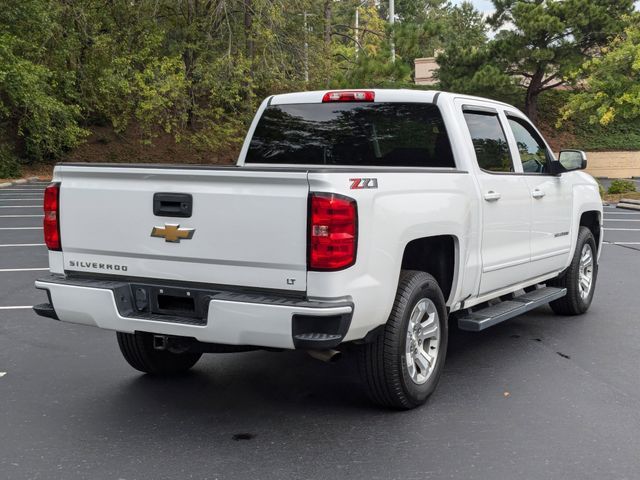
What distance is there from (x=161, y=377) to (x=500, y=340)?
297 centimetres

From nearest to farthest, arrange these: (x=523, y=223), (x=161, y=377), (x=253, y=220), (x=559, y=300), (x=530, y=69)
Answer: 1. (x=253, y=220)
2. (x=161, y=377)
3. (x=523, y=223)
4. (x=559, y=300)
5. (x=530, y=69)

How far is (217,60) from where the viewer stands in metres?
29.1

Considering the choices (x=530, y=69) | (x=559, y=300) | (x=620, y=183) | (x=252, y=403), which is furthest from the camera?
(x=530, y=69)

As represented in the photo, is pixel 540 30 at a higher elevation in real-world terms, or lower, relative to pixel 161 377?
higher

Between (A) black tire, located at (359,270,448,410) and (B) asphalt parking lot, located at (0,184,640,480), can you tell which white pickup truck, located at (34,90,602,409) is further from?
(B) asphalt parking lot, located at (0,184,640,480)

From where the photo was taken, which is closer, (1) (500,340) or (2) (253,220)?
(2) (253,220)

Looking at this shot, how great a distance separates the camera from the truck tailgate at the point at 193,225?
4125mm

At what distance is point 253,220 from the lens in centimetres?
418

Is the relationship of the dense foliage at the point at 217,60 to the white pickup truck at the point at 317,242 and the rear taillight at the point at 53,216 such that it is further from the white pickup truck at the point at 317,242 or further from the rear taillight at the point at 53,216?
the rear taillight at the point at 53,216

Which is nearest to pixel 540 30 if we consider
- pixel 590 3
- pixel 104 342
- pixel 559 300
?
pixel 590 3

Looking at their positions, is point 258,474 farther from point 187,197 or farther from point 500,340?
point 500,340

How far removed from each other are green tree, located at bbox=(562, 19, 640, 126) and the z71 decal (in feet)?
89.7

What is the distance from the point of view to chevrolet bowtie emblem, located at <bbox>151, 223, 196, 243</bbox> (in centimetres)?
435

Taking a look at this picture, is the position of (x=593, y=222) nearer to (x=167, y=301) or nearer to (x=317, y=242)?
(x=317, y=242)
